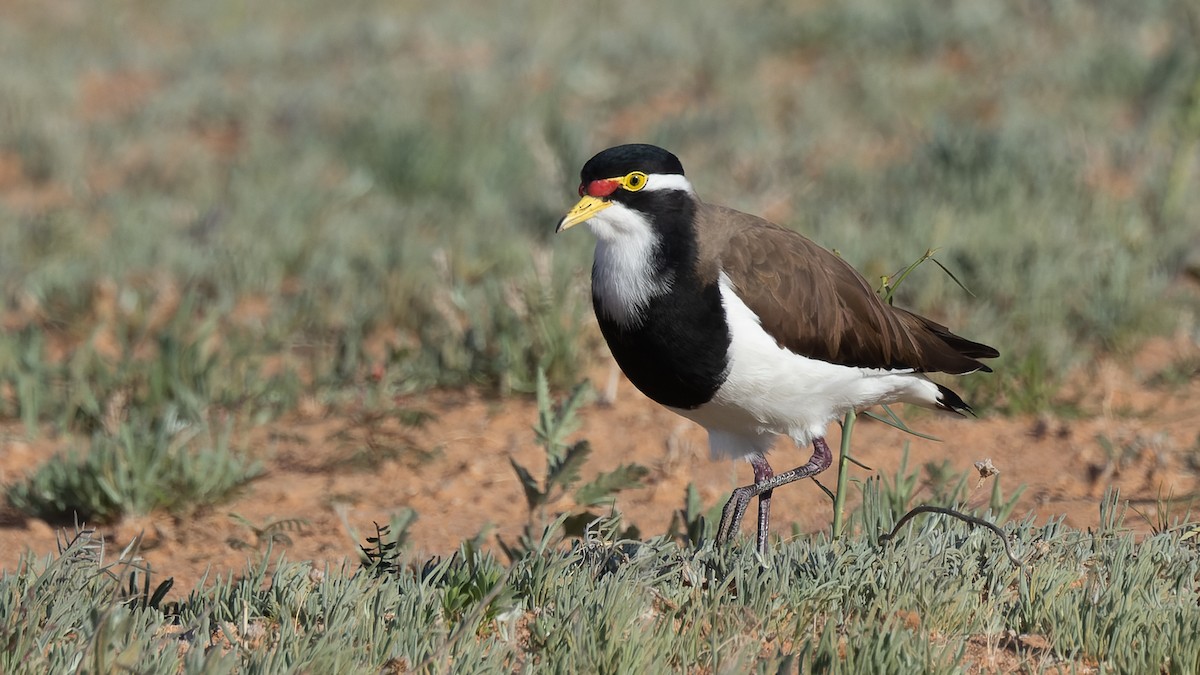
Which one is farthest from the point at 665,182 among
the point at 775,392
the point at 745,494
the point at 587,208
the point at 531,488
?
the point at 531,488

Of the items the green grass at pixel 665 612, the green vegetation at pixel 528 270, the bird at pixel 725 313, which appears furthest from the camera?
the bird at pixel 725 313

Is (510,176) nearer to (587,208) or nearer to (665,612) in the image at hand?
(587,208)

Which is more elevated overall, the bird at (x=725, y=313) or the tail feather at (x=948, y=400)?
the bird at (x=725, y=313)

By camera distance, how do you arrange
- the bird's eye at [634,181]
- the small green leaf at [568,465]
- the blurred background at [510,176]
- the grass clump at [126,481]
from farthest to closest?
the blurred background at [510,176] → the grass clump at [126,481] → the small green leaf at [568,465] → the bird's eye at [634,181]

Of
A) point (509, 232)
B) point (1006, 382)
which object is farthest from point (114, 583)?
point (509, 232)

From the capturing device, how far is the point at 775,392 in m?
4.06

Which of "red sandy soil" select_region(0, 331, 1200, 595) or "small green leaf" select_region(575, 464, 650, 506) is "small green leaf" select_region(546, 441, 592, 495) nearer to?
"small green leaf" select_region(575, 464, 650, 506)

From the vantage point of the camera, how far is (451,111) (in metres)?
10.8

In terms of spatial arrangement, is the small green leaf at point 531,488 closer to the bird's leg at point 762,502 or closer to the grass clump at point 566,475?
the grass clump at point 566,475

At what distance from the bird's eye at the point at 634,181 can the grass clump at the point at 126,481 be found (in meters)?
2.08

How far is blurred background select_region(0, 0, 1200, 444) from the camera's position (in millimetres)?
6387

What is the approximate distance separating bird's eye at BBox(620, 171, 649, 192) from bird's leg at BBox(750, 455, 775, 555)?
0.97 metres

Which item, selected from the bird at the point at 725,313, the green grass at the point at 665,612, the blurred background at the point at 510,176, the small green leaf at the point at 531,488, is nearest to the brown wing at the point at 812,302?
the bird at the point at 725,313

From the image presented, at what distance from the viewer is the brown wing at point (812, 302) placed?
4078 millimetres
